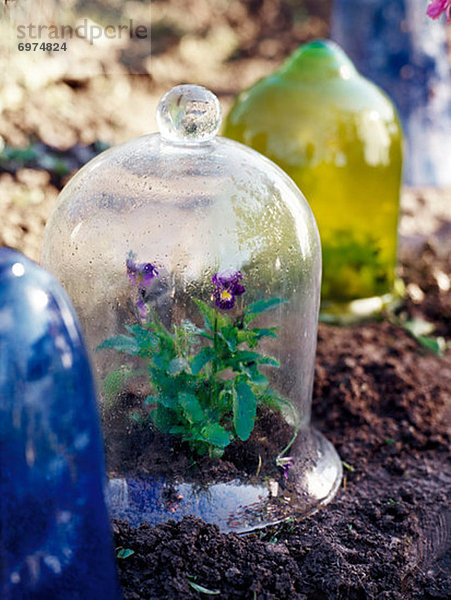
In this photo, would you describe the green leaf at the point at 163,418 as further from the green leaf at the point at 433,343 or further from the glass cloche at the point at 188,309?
the green leaf at the point at 433,343

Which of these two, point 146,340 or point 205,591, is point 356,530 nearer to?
point 205,591

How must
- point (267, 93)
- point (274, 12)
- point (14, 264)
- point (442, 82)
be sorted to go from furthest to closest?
point (274, 12) → point (442, 82) → point (267, 93) → point (14, 264)

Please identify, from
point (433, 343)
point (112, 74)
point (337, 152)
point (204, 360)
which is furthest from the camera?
point (112, 74)

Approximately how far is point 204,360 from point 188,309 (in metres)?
0.14

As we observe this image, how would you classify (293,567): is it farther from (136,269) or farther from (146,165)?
(146,165)

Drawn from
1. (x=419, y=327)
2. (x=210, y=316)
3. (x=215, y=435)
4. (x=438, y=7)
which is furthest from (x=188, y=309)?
(x=419, y=327)

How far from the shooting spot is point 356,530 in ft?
6.39

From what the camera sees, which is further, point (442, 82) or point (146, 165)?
point (442, 82)

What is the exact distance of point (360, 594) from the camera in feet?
5.58

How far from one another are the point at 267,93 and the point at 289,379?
1.69 m

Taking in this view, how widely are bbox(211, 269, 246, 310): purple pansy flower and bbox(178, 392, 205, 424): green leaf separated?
9.0 inches

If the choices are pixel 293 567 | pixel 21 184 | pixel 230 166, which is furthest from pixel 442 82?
pixel 293 567

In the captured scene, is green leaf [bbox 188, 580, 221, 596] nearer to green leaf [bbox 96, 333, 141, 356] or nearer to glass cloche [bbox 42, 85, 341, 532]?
glass cloche [bbox 42, 85, 341, 532]

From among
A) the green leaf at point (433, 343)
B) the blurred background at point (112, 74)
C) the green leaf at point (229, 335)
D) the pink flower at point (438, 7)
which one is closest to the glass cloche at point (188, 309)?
the green leaf at point (229, 335)
